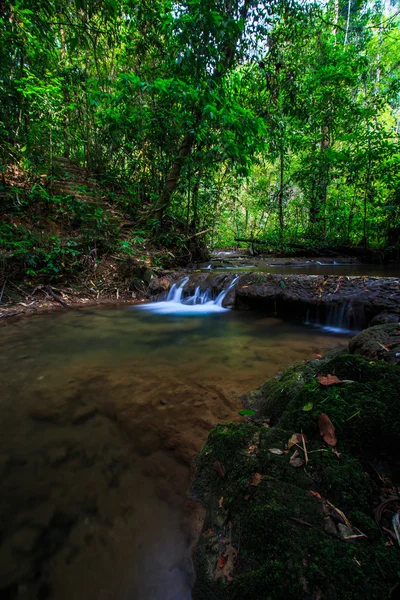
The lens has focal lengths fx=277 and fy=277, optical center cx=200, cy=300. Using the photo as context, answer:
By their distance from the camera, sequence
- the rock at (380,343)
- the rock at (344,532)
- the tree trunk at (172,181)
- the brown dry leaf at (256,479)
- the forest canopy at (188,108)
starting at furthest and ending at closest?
the tree trunk at (172,181), the forest canopy at (188,108), the rock at (380,343), the brown dry leaf at (256,479), the rock at (344,532)

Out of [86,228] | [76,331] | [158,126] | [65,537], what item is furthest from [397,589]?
[158,126]

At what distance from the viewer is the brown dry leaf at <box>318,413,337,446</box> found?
1312mm

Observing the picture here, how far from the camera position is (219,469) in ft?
4.67

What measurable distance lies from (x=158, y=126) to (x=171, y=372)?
24.8 feet

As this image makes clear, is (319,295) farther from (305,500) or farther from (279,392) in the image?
(305,500)

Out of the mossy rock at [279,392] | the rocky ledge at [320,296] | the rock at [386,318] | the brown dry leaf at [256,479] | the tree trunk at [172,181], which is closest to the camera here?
the brown dry leaf at [256,479]

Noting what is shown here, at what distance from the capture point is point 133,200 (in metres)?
10.3

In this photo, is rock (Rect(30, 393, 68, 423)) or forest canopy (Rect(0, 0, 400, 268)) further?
forest canopy (Rect(0, 0, 400, 268))

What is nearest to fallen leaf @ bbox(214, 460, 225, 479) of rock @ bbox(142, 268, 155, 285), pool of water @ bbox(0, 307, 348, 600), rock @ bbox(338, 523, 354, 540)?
pool of water @ bbox(0, 307, 348, 600)

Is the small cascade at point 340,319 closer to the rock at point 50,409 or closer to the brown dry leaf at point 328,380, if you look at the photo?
the brown dry leaf at point 328,380

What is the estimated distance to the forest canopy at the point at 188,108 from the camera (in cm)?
592

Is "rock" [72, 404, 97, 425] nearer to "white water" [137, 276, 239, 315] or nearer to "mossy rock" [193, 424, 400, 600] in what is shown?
"mossy rock" [193, 424, 400, 600]

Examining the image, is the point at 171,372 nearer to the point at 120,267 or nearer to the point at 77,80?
the point at 120,267

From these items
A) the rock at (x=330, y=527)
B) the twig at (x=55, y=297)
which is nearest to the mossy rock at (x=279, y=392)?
the rock at (x=330, y=527)
